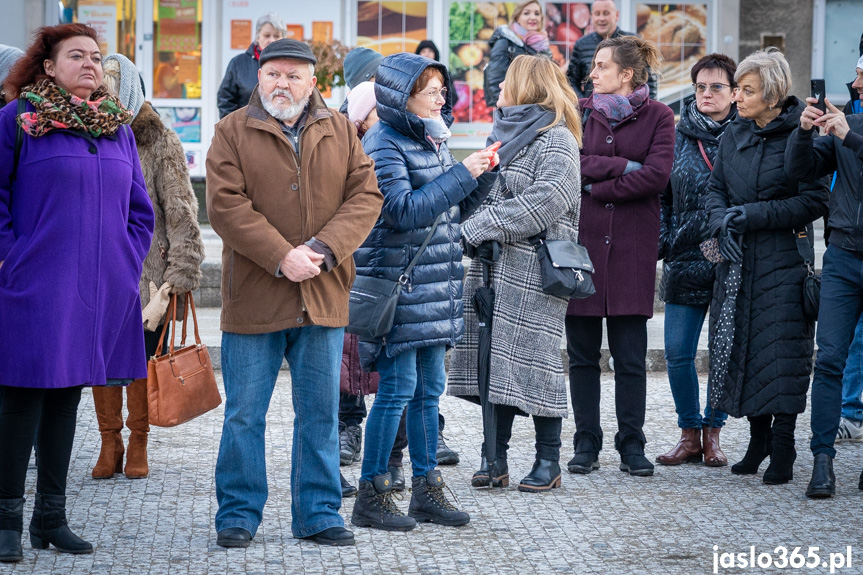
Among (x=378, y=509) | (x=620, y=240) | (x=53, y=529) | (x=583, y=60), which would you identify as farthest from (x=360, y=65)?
(x=583, y=60)

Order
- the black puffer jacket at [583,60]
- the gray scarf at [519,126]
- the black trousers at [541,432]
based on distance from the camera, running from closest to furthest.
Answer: the gray scarf at [519,126] → the black trousers at [541,432] → the black puffer jacket at [583,60]

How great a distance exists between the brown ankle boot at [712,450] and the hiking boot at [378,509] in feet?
6.34

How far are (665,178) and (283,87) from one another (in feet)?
7.24

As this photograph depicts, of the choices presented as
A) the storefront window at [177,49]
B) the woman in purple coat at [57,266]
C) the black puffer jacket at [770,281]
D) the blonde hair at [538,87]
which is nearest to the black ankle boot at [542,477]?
the black puffer jacket at [770,281]

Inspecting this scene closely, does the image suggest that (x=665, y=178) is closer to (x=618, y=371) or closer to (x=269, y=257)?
(x=618, y=371)

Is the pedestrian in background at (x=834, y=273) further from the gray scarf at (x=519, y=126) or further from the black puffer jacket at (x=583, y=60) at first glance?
the black puffer jacket at (x=583, y=60)

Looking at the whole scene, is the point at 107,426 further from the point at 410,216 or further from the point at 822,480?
the point at 822,480

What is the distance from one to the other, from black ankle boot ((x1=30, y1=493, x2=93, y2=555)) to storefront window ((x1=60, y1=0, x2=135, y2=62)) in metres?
9.18

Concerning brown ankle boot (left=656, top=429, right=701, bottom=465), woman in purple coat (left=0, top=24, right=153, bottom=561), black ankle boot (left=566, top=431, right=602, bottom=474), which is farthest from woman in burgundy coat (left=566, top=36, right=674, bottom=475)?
woman in purple coat (left=0, top=24, right=153, bottom=561)

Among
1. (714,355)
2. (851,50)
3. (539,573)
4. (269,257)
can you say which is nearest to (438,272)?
(269,257)

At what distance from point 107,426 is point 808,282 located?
3481 millimetres

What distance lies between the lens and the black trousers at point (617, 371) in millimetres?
6113

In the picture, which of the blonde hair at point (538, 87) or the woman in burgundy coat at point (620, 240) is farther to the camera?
the woman in burgundy coat at point (620, 240)

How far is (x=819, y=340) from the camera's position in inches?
226
